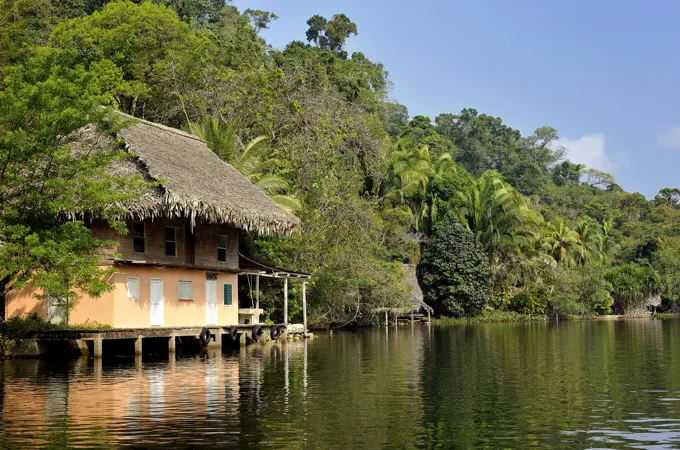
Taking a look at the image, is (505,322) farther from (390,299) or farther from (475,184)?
(390,299)

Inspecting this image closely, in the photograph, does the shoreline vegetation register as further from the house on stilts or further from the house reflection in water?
the house reflection in water

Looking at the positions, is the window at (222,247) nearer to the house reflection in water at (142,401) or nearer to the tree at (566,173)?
the house reflection in water at (142,401)

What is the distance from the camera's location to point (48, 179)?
71.7 feet

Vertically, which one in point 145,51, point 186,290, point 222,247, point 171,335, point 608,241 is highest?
point 145,51

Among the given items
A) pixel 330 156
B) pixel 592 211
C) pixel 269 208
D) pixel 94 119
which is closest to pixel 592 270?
pixel 592 211

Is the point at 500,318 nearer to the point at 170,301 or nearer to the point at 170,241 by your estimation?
the point at 170,241

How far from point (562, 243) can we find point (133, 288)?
53484 mm

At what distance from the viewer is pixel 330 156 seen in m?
39.8

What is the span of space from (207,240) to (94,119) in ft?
29.4

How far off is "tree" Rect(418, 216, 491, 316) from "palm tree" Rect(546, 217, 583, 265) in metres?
16.3

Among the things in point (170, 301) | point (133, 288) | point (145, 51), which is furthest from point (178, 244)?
point (145, 51)

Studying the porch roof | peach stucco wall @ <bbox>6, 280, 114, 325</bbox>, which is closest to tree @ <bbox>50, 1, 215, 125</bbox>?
the porch roof

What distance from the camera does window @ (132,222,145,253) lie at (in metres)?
28.2

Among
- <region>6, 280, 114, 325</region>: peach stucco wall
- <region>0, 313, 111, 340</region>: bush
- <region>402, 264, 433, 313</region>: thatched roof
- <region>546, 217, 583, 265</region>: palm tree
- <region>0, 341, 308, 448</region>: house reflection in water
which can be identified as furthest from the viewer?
<region>546, 217, 583, 265</region>: palm tree
